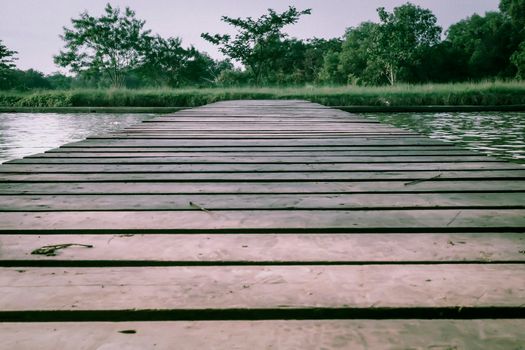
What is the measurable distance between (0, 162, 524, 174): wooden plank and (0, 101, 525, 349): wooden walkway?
0.02 m

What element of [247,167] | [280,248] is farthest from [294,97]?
[280,248]

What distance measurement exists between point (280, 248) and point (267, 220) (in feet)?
0.72

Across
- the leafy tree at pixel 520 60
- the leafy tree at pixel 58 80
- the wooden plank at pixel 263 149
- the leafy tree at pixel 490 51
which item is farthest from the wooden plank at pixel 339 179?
the leafy tree at pixel 58 80

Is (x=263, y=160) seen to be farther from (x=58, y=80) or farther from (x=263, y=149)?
(x=58, y=80)

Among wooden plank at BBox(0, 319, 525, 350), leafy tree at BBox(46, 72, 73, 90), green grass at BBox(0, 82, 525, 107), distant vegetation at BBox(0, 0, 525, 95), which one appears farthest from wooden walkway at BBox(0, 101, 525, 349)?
leafy tree at BBox(46, 72, 73, 90)

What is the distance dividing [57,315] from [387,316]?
0.52 metres

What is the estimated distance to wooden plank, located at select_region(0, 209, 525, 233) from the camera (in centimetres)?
108

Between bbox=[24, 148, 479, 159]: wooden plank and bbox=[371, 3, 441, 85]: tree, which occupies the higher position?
bbox=[371, 3, 441, 85]: tree

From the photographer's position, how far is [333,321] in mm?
662

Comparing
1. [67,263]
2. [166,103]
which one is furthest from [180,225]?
[166,103]

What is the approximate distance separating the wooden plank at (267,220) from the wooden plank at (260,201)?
0.05 m

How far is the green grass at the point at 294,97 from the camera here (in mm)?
12852

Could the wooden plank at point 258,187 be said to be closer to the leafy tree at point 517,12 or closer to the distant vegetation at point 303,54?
the distant vegetation at point 303,54

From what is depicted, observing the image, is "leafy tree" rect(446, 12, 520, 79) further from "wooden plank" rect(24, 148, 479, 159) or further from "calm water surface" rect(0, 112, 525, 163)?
"wooden plank" rect(24, 148, 479, 159)
